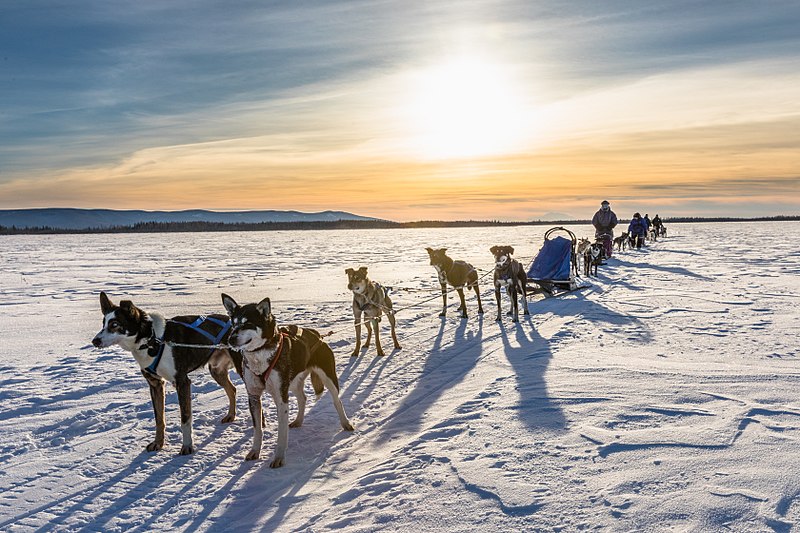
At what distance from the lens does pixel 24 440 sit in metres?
4.59

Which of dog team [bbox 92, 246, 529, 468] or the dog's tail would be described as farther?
the dog's tail

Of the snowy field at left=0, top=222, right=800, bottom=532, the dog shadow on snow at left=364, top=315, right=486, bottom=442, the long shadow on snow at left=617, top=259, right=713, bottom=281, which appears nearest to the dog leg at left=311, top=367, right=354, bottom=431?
the snowy field at left=0, top=222, right=800, bottom=532

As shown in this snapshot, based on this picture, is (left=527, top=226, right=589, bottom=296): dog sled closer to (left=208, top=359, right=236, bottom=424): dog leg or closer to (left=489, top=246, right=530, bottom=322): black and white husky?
(left=489, top=246, right=530, bottom=322): black and white husky

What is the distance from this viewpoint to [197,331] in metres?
4.60

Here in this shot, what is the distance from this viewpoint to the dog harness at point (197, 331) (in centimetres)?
Result: 432

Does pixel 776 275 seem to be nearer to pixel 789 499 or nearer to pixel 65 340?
pixel 789 499

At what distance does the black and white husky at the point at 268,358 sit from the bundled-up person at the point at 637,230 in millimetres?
26469

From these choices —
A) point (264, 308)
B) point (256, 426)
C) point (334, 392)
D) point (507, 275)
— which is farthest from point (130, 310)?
point (507, 275)

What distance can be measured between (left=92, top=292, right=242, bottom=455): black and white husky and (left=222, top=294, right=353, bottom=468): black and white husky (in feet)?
0.92

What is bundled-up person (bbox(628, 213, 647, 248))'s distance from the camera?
90.5ft

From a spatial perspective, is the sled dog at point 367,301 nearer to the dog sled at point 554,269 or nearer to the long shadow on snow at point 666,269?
the dog sled at point 554,269

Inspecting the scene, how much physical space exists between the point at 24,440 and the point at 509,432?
415cm

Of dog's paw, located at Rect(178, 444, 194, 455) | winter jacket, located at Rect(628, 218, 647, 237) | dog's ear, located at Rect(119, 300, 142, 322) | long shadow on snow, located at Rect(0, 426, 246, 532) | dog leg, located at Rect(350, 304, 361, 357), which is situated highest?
winter jacket, located at Rect(628, 218, 647, 237)

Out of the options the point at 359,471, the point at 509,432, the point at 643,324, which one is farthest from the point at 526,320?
the point at 359,471
